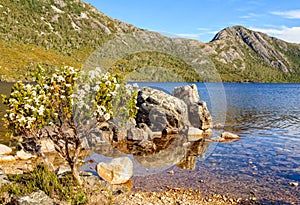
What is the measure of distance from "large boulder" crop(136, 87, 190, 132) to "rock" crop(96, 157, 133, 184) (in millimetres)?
16479

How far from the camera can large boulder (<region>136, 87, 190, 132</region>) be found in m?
35.5

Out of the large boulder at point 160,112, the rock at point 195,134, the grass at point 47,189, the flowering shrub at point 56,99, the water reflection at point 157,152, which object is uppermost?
the flowering shrub at point 56,99

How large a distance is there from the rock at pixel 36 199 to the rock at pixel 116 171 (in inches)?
275

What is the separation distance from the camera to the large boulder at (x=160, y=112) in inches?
1396

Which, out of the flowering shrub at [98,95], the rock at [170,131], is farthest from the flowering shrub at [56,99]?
the rock at [170,131]

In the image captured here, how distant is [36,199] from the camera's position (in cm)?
1040

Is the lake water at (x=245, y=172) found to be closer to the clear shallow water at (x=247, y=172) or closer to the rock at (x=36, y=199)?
the clear shallow water at (x=247, y=172)

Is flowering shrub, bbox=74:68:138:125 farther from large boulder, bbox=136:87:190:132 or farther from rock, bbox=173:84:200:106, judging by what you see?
rock, bbox=173:84:200:106

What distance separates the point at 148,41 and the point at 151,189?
30742 mm

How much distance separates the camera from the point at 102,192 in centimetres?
1390

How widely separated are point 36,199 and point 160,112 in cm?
2546

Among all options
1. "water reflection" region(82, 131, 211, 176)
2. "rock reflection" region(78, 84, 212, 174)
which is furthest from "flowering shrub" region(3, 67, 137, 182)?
"rock reflection" region(78, 84, 212, 174)

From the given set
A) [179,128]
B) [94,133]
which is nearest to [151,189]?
[94,133]

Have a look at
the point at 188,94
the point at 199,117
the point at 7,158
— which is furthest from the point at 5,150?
the point at 188,94
